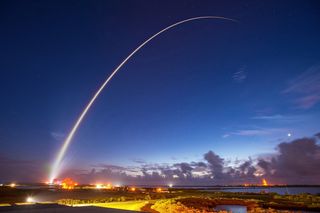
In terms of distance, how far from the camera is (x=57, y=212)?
15227 millimetres

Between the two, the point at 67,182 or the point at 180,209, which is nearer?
the point at 180,209

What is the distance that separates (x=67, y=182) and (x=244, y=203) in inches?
4544

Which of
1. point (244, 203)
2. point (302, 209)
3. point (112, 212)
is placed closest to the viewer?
point (112, 212)

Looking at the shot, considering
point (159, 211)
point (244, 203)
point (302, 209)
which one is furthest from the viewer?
point (244, 203)

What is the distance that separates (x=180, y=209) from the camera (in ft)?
124

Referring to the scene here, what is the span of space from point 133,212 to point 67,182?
149m

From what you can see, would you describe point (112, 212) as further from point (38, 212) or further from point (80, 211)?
point (38, 212)

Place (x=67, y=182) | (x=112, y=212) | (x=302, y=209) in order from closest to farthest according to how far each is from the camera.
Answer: (x=112, y=212), (x=302, y=209), (x=67, y=182)

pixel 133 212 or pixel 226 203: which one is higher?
pixel 133 212

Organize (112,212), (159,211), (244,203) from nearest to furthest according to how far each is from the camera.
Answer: (112,212)
(159,211)
(244,203)

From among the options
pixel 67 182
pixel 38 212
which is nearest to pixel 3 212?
pixel 38 212

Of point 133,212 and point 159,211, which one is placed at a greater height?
point 133,212

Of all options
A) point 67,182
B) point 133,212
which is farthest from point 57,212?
point 67,182

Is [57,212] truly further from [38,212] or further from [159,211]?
[159,211]
